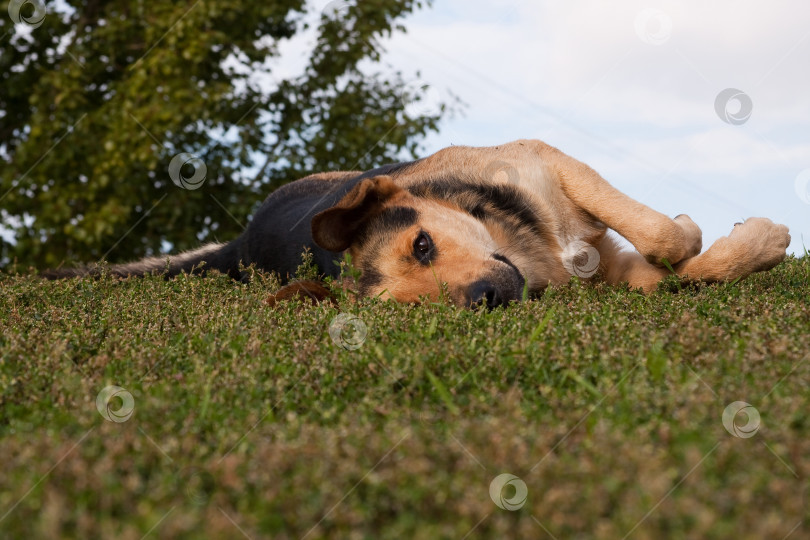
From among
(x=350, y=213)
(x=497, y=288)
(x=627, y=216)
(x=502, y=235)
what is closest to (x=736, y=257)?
(x=627, y=216)

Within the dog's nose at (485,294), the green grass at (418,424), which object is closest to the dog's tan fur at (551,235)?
the dog's nose at (485,294)

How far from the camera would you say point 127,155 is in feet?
36.7

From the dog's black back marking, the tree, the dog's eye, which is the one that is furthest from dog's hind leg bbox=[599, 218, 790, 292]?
the tree

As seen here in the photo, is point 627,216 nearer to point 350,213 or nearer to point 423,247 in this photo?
point 423,247

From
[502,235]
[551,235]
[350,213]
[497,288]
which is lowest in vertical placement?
[350,213]

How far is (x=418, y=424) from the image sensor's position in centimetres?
241

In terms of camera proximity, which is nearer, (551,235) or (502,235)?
(502,235)

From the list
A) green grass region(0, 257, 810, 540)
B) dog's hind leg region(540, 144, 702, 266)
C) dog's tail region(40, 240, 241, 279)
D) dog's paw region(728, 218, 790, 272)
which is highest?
dog's paw region(728, 218, 790, 272)

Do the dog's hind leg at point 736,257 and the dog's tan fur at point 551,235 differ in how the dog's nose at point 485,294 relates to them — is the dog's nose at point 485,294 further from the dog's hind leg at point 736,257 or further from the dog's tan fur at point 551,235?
the dog's hind leg at point 736,257

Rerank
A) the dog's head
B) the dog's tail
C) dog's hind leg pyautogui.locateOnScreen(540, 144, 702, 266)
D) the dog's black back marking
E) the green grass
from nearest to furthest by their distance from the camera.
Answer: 1. the green grass
2. the dog's head
3. dog's hind leg pyautogui.locateOnScreen(540, 144, 702, 266)
4. the dog's black back marking
5. the dog's tail

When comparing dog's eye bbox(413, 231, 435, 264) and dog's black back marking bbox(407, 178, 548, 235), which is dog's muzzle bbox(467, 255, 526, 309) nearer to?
dog's eye bbox(413, 231, 435, 264)

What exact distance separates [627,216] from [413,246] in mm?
1332

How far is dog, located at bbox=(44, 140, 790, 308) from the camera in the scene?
15.4ft

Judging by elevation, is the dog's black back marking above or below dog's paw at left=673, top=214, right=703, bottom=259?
below
